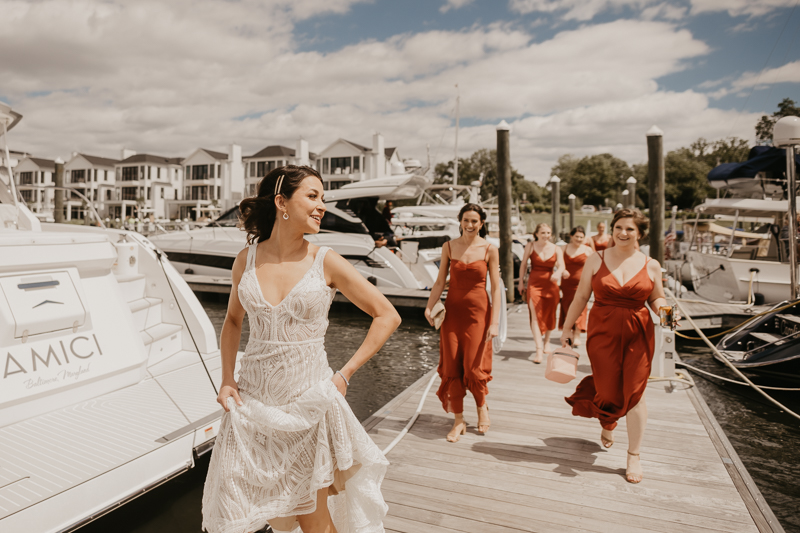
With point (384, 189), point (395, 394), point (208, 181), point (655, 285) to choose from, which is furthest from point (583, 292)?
point (208, 181)

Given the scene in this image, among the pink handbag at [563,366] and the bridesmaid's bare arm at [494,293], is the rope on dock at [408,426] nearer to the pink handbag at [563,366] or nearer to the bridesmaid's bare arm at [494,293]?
the bridesmaid's bare arm at [494,293]

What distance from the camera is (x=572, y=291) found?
28.6 ft

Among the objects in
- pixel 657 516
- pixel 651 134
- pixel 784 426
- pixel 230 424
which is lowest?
pixel 784 426

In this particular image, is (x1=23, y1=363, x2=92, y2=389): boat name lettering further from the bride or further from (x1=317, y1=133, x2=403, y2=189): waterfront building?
(x1=317, y1=133, x2=403, y2=189): waterfront building

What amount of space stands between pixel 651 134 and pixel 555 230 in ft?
50.0

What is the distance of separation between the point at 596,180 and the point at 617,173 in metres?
8.06

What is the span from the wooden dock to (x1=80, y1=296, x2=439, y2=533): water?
167cm

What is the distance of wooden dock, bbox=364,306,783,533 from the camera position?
11.5ft

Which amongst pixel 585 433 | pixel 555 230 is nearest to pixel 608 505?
pixel 585 433

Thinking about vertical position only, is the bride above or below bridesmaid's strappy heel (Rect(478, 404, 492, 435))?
above

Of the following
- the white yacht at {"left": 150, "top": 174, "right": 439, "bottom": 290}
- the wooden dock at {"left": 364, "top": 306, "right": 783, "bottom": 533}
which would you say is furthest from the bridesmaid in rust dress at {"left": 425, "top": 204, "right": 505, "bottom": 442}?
the white yacht at {"left": 150, "top": 174, "right": 439, "bottom": 290}

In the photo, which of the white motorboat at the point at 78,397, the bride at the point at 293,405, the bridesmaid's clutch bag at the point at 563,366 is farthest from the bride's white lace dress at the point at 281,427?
the bridesmaid's clutch bag at the point at 563,366

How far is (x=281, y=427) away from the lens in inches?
84.1

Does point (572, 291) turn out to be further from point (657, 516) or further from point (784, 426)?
point (657, 516)
